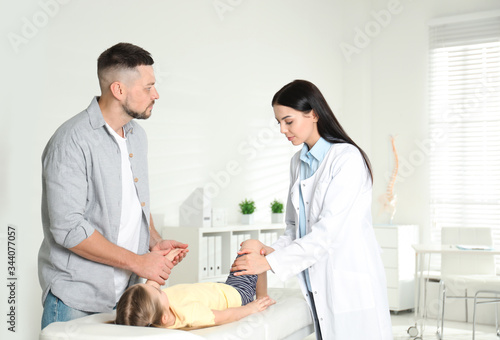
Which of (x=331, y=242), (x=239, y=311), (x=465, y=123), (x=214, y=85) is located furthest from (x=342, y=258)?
(x=465, y=123)

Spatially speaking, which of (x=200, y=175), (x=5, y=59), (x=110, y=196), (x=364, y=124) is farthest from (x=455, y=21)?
(x=110, y=196)

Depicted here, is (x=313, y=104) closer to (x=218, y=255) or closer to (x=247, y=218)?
(x=218, y=255)

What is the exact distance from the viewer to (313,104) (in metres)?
1.85

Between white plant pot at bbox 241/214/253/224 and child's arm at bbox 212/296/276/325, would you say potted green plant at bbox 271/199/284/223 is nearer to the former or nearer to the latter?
white plant pot at bbox 241/214/253/224

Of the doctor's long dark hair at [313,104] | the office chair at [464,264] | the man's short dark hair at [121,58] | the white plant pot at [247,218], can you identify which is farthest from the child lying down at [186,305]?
the office chair at [464,264]

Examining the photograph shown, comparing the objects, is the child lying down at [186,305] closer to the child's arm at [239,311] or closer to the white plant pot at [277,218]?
the child's arm at [239,311]

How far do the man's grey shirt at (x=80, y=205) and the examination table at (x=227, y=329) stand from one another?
10 centimetres

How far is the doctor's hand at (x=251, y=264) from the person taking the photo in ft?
5.56

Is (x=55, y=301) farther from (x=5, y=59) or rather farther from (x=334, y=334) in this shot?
(x=5, y=59)

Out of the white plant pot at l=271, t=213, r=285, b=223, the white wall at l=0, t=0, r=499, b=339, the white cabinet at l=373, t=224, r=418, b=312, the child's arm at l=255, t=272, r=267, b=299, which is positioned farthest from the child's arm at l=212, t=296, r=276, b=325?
the white cabinet at l=373, t=224, r=418, b=312

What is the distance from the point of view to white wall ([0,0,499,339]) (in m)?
2.91

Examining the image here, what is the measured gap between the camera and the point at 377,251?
6.17 ft

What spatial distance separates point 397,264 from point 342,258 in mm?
3666

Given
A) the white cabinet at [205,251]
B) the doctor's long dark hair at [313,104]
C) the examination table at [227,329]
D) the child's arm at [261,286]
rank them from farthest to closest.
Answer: the white cabinet at [205,251] → the child's arm at [261,286] → the doctor's long dark hair at [313,104] → the examination table at [227,329]
